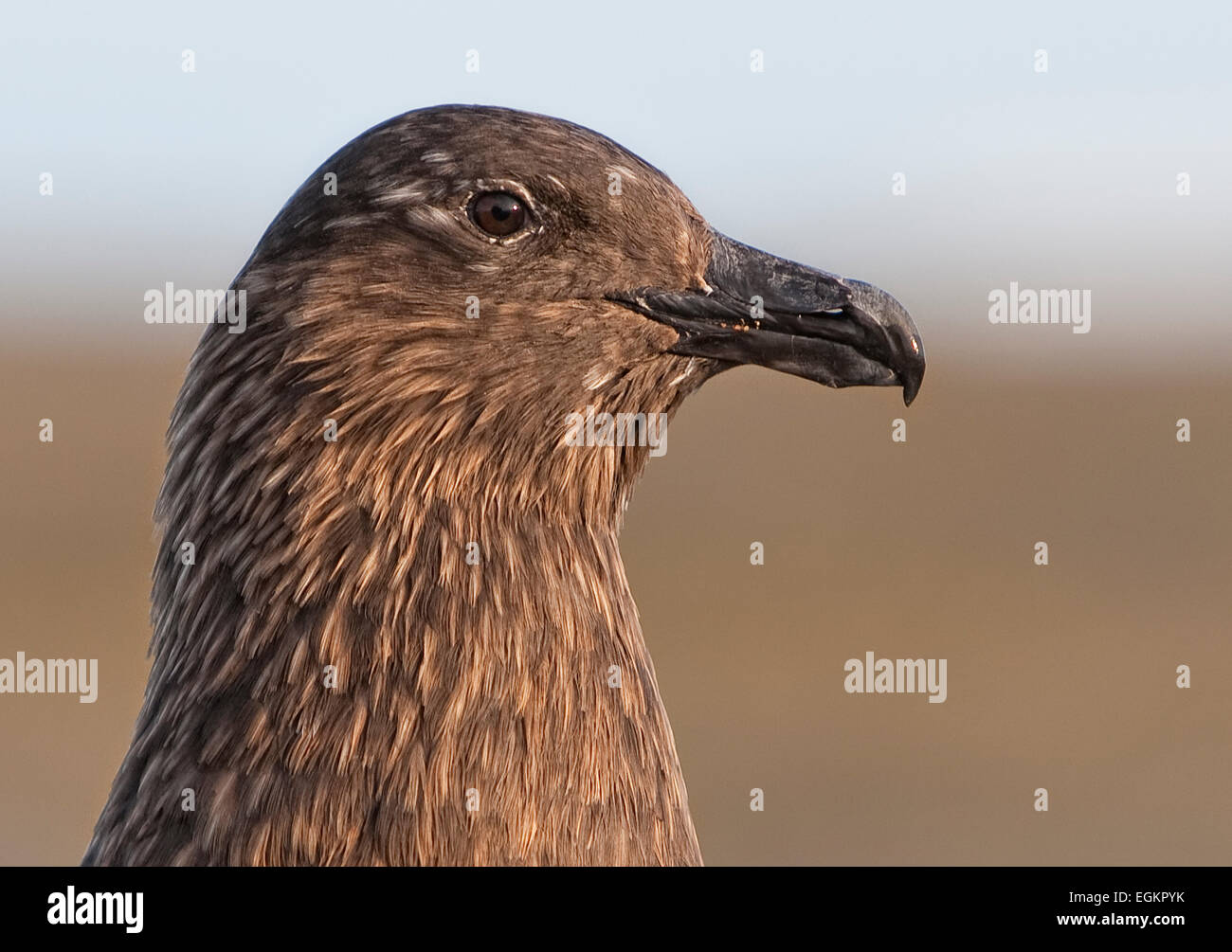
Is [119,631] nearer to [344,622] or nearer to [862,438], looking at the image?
[862,438]

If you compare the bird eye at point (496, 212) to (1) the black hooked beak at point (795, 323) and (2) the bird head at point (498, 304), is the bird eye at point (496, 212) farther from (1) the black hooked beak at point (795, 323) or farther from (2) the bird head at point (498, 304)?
(1) the black hooked beak at point (795, 323)

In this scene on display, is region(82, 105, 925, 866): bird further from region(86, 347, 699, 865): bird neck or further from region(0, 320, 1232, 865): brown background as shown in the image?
region(0, 320, 1232, 865): brown background

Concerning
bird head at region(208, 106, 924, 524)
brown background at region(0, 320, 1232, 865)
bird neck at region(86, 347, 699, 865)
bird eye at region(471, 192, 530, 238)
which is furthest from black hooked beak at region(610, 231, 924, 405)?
brown background at region(0, 320, 1232, 865)

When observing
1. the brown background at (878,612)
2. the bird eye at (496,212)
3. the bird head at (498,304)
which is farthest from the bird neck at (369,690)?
the brown background at (878,612)

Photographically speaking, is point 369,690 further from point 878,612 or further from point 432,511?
point 878,612

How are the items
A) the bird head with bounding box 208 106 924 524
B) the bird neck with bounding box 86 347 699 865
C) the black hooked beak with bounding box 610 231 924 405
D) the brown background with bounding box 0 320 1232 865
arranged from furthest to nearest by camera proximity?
the brown background with bounding box 0 320 1232 865, the black hooked beak with bounding box 610 231 924 405, the bird head with bounding box 208 106 924 524, the bird neck with bounding box 86 347 699 865

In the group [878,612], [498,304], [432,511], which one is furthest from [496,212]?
[878,612]
